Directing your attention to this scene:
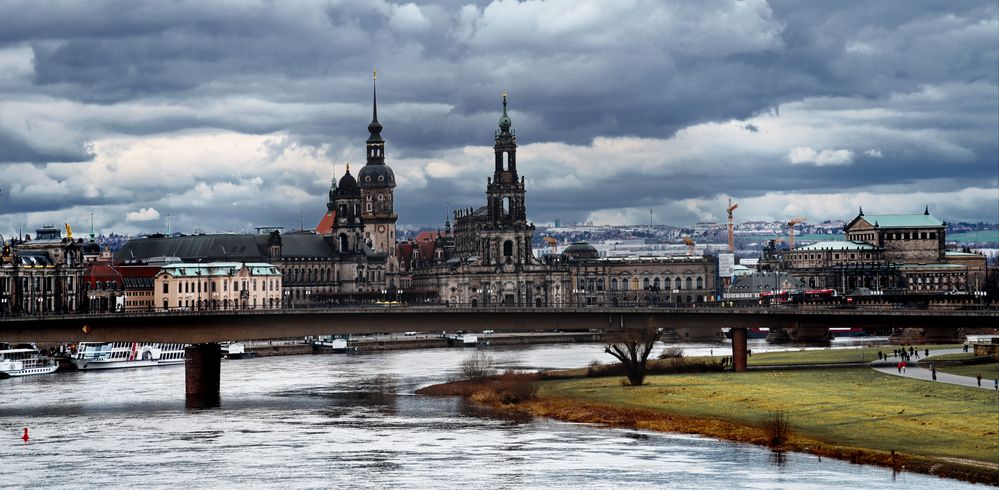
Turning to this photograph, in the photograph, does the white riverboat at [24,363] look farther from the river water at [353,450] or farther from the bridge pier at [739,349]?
the bridge pier at [739,349]

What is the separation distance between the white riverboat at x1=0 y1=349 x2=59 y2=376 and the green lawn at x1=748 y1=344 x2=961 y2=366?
75642mm

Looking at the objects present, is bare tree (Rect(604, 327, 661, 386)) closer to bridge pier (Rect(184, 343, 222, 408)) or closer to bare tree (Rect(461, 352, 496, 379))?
bare tree (Rect(461, 352, 496, 379))

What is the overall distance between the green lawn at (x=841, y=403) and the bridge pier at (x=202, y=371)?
2930 cm

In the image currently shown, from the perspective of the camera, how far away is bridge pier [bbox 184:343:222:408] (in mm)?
143250

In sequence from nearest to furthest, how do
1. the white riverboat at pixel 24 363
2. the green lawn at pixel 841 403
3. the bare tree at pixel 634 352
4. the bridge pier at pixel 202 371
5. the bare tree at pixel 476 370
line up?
the green lawn at pixel 841 403 < the bare tree at pixel 634 352 < the bridge pier at pixel 202 371 < the bare tree at pixel 476 370 < the white riverboat at pixel 24 363

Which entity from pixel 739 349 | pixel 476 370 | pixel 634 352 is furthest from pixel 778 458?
pixel 476 370

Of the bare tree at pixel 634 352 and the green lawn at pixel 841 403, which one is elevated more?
the bare tree at pixel 634 352

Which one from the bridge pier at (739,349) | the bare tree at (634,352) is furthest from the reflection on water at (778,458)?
the bridge pier at (739,349)

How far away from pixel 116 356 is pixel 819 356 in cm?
8112

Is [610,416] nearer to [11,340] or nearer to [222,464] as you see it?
[222,464]

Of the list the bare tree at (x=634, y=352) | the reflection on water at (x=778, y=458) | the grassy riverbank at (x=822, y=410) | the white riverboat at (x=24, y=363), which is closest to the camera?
the reflection on water at (x=778, y=458)

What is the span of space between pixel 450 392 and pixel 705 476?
56000mm

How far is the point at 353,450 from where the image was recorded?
3952 inches

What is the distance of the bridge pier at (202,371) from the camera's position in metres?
143
